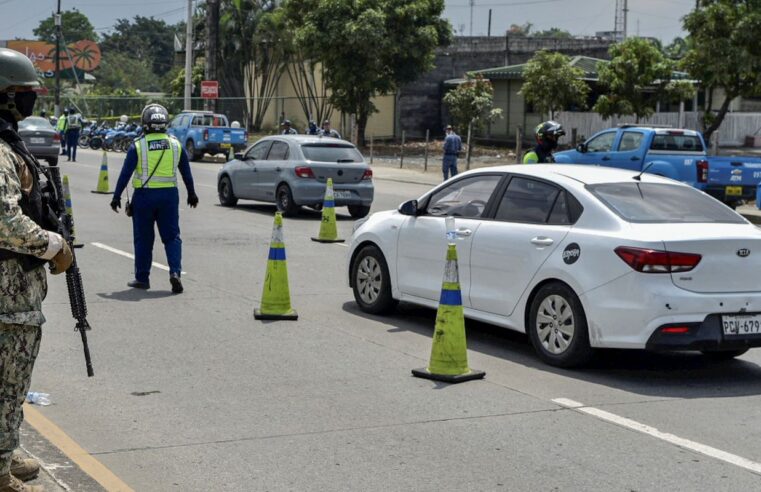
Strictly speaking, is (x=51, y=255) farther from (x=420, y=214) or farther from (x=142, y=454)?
→ (x=420, y=214)

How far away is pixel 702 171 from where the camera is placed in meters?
22.5

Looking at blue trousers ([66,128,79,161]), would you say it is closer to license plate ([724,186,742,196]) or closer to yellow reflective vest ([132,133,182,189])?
license plate ([724,186,742,196])

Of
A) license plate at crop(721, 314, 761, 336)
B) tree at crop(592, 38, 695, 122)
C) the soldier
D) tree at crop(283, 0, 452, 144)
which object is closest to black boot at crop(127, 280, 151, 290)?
license plate at crop(721, 314, 761, 336)

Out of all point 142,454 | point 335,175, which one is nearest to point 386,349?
point 142,454

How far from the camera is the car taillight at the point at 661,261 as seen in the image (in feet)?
26.8

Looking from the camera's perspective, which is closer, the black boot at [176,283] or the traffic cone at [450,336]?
the traffic cone at [450,336]

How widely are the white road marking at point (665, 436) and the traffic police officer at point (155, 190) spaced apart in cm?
559

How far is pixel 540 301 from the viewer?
8938 millimetres

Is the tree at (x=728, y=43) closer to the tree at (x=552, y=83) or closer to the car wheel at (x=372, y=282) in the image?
the tree at (x=552, y=83)

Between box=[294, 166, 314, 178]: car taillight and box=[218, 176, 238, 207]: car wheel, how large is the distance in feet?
8.12

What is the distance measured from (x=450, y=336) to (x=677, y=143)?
57.2 ft

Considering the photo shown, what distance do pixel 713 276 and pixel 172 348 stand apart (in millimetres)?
4259

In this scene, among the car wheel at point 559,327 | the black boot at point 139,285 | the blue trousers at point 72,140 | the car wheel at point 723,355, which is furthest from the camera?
the blue trousers at point 72,140

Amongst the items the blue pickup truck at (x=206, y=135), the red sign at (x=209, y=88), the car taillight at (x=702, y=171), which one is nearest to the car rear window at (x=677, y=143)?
the car taillight at (x=702, y=171)
